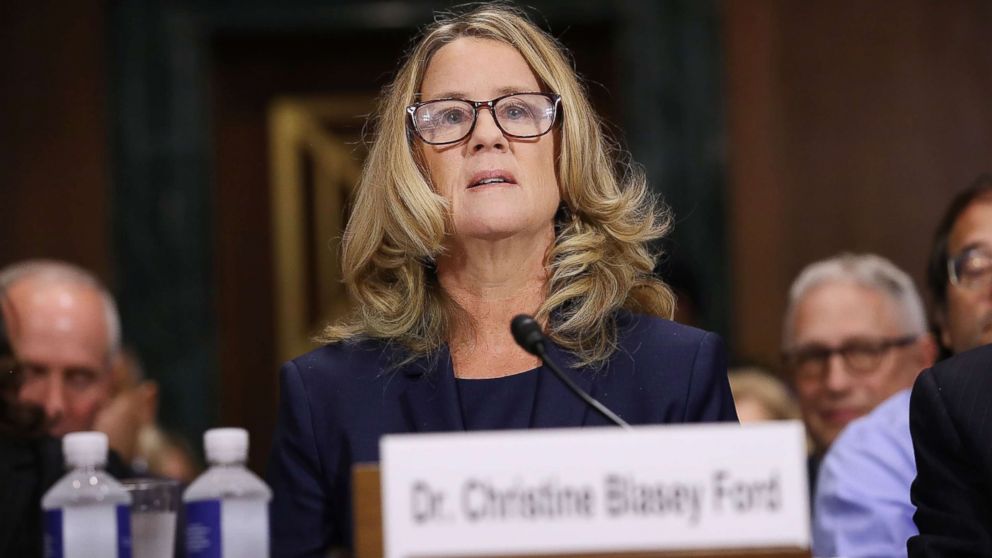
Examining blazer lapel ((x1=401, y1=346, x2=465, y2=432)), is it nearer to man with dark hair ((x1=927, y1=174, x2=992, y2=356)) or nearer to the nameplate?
the nameplate

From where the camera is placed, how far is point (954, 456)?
2520 mm

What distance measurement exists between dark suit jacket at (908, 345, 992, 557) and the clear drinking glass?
3.94ft

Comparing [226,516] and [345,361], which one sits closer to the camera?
[226,516]

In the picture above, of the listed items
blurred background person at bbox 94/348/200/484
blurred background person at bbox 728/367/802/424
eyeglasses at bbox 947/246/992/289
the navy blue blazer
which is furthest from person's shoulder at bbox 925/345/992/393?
blurred background person at bbox 94/348/200/484

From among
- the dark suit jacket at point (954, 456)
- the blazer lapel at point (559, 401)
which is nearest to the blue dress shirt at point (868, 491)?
the dark suit jacket at point (954, 456)

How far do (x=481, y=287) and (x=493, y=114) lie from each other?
325 mm

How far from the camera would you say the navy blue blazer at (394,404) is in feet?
8.43

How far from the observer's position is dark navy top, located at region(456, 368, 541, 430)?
103 inches

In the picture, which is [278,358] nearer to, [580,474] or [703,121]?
[703,121]

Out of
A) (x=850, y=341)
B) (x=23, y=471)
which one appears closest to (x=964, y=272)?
(x=850, y=341)

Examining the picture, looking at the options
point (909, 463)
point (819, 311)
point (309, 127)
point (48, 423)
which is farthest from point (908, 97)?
point (48, 423)

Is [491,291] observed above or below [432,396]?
above

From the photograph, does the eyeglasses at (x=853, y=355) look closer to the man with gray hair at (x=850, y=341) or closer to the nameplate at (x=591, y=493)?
the man with gray hair at (x=850, y=341)

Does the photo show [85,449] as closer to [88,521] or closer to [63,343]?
[88,521]
